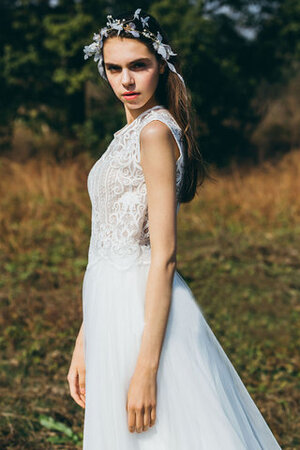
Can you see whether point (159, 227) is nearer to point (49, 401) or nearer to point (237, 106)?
point (49, 401)

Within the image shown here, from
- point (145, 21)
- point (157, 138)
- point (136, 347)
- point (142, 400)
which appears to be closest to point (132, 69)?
point (145, 21)

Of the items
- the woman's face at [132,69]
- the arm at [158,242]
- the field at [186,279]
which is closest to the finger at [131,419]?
the arm at [158,242]

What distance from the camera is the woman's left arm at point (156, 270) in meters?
1.50

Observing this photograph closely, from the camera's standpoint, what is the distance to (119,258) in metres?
1.68

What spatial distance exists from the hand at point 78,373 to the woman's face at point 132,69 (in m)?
0.89

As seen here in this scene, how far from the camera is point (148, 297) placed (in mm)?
1521

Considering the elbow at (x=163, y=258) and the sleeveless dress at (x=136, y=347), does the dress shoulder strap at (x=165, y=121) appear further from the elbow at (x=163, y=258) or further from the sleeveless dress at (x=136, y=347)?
the elbow at (x=163, y=258)

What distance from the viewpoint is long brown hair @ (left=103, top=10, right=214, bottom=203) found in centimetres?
173

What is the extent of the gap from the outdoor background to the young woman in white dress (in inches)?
9.3

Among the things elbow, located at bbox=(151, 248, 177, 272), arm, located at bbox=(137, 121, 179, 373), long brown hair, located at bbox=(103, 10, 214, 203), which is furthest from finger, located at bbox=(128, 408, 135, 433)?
long brown hair, located at bbox=(103, 10, 214, 203)

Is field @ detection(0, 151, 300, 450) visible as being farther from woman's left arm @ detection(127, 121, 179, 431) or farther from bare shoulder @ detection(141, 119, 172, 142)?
bare shoulder @ detection(141, 119, 172, 142)

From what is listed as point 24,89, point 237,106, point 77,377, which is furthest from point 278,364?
point 24,89

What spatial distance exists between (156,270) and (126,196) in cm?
29

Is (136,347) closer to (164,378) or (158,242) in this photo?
(164,378)
